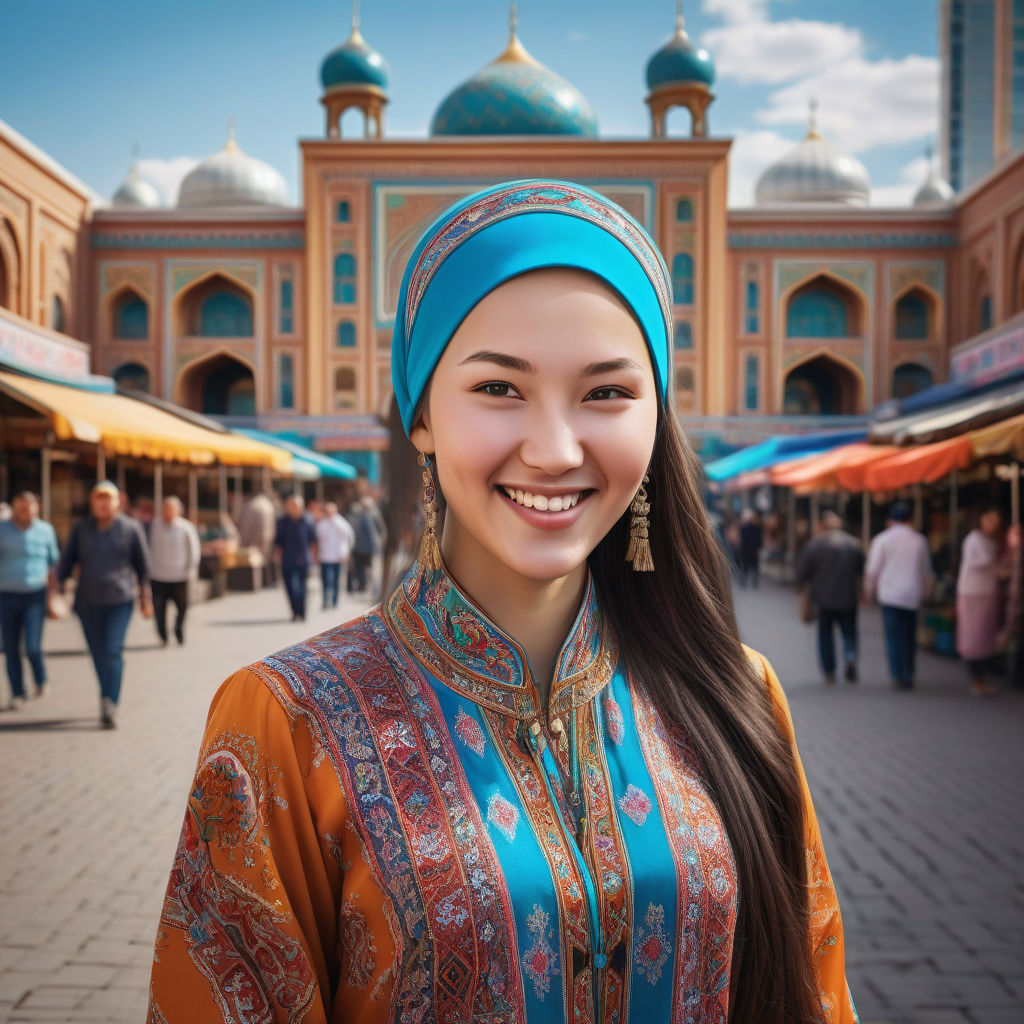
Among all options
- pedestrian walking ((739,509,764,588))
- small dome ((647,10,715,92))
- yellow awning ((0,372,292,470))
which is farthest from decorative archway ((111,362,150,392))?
pedestrian walking ((739,509,764,588))

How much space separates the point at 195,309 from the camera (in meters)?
28.1

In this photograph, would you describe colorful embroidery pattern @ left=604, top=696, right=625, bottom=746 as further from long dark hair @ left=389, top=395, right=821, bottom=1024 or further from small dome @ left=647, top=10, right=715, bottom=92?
small dome @ left=647, top=10, right=715, bottom=92

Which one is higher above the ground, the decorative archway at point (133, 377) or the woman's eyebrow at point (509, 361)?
the decorative archway at point (133, 377)

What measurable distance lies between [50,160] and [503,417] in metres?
24.7

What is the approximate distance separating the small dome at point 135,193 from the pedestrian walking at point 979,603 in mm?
32662

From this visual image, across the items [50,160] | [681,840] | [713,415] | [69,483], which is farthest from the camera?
[713,415]

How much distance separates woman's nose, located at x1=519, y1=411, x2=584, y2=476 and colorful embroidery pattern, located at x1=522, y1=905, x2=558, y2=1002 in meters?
0.45

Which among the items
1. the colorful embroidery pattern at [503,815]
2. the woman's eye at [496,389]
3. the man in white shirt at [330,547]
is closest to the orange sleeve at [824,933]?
the colorful embroidery pattern at [503,815]

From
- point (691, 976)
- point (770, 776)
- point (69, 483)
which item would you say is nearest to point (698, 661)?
point (770, 776)

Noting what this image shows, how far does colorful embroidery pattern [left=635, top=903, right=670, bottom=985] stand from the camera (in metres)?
1.06

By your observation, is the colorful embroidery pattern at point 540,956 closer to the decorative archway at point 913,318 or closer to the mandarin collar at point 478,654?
the mandarin collar at point 478,654

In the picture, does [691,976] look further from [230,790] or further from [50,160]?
[50,160]

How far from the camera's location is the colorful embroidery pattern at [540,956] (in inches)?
40.0

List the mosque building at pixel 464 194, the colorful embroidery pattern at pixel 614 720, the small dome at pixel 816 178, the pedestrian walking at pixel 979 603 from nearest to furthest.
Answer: the colorful embroidery pattern at pixel 614 720 < the pedestrian walking at pixel 979 603 < the mosque building at pixel 464 194 < the small dome at pixel 816 178
